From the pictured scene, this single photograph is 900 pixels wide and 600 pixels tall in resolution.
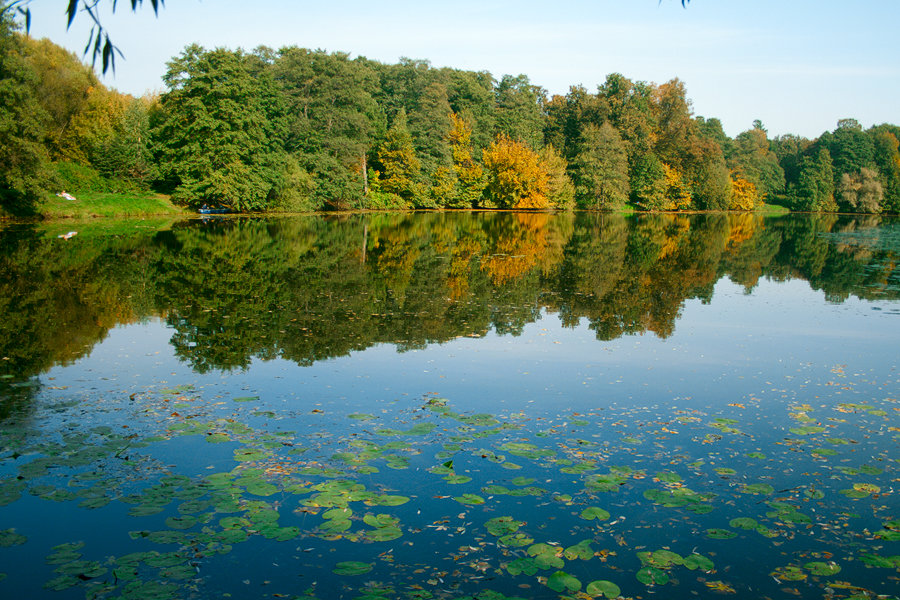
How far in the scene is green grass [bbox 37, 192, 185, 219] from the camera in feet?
129

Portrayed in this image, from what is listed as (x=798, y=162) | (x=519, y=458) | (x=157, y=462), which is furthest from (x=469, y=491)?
(x=798, y=162)

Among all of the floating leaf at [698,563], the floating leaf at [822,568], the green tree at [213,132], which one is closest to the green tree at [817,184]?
the green tree at [213,132]

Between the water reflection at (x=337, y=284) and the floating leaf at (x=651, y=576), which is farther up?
the water reflection at (x=337, y=284)

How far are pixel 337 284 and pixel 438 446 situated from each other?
1202cm

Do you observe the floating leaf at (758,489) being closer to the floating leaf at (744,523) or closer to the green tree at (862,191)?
the floating leaf at (744,523)

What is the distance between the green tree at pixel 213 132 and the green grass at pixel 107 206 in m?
1.50

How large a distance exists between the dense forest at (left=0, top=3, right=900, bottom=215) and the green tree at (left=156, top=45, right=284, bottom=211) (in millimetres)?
145

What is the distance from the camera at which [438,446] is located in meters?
7.29

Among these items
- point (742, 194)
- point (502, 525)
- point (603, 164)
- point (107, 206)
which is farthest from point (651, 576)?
point (742, 194)

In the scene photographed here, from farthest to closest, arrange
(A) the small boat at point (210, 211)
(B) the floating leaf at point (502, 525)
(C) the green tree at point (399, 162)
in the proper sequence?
1. (C) the green tree at point (399, 162)
2. (A) the small boat at point (210, 211)
3. (B) the floating leaf at point (502, 525)

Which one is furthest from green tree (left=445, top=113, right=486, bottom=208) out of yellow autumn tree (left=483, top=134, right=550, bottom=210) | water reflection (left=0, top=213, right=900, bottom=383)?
water reflection (left=0, top=213, right=900, bottom=383)

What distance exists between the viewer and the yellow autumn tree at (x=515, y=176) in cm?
7194

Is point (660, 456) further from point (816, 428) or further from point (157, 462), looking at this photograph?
point (157, 462)

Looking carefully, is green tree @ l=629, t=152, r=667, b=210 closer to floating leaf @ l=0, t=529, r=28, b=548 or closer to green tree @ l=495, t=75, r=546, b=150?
green tree @ l=495, t=75, r=546, b=150
